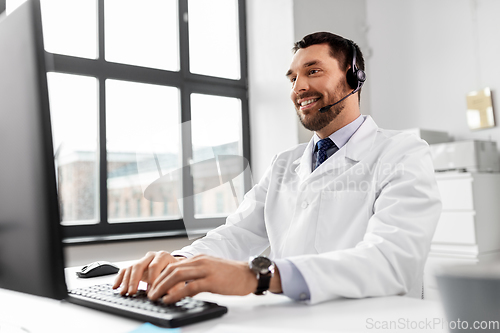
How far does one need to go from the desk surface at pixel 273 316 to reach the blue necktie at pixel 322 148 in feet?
2.13

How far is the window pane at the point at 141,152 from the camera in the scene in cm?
299

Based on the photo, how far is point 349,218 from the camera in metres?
1.17

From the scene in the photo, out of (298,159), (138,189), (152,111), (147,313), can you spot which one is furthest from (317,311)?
(152,111)

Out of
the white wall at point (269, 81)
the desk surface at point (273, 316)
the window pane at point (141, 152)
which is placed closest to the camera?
the desk surface at point (273, 316)

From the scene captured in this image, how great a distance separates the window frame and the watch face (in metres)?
2.10

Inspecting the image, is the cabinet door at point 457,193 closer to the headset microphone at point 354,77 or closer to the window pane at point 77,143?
the headset microphone at point 354,77

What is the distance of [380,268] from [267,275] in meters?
0.23

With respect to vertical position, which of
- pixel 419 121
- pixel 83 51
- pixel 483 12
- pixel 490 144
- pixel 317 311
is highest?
pixel 483 12

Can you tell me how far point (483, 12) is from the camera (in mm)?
3143

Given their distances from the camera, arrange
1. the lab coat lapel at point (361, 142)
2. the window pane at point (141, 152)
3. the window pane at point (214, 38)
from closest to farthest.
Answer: the lab coat lapel at point (361, 142), the window pane at point (141, 152), the window pane at point (214, 38)

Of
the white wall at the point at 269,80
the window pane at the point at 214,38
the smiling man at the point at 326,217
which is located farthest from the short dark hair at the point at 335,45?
the window pane at the point at 214,38

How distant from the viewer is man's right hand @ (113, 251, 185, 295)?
29.0 inches

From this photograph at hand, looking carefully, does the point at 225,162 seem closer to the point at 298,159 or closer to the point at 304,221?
the point at 298,159

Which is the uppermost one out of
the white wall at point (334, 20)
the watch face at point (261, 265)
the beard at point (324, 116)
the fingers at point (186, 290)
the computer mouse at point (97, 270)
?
the white wall at point (334, 20)
